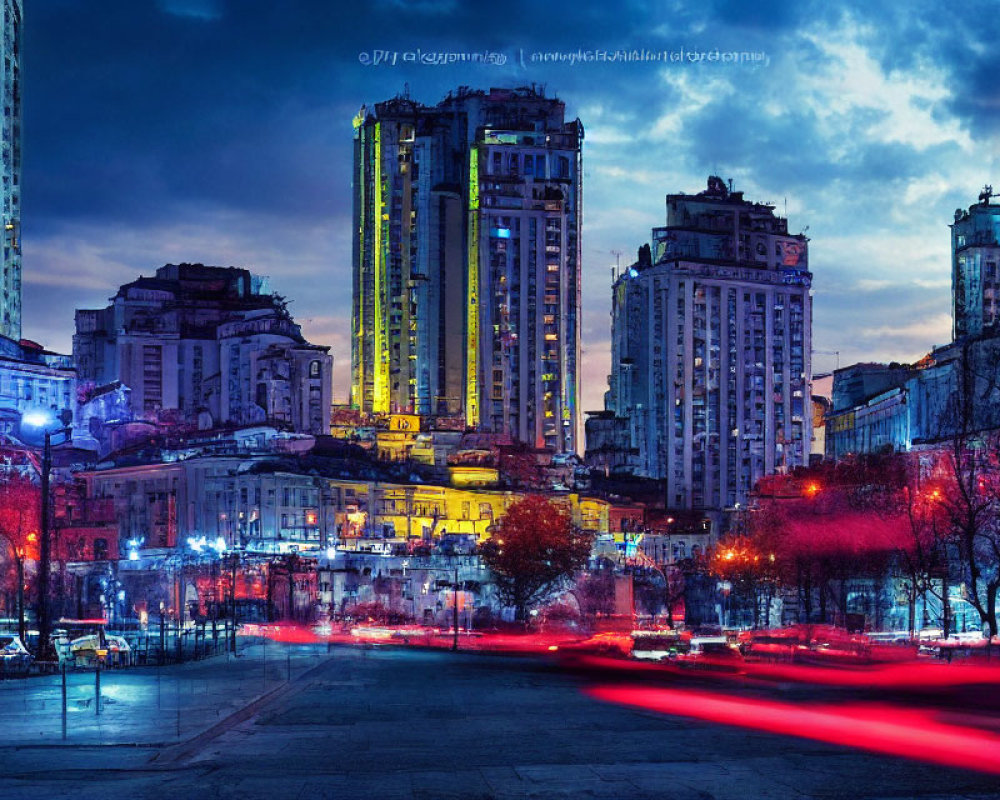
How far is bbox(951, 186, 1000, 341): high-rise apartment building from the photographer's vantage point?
17825 centimetres

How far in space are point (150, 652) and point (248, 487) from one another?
102975 mm

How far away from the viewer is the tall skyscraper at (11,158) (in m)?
158

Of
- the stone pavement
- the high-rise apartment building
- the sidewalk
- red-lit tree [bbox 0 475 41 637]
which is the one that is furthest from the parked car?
the high-rise apartment building

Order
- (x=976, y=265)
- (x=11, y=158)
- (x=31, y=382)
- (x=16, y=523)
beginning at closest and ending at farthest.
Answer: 1. (x=16, y=523)
2. (x=11, y=158)
3. (x=31, y=382)
4. (x=976, y=265)

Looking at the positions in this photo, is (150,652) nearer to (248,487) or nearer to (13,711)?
(13,711)

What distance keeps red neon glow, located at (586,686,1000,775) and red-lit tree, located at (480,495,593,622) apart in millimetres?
78525

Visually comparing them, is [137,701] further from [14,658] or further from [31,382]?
[31,382]

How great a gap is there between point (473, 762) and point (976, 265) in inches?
6502

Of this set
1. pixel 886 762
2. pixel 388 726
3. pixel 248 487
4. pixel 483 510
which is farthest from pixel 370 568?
pixel 886 762

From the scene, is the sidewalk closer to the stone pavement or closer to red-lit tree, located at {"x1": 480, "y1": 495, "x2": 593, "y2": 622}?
the stone pavement

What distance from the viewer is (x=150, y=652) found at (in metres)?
63.5

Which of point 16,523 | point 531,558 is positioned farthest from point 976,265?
point 16,523

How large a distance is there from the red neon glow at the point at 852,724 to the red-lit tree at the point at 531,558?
78525 millimetres

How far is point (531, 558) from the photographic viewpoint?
4769 inches
